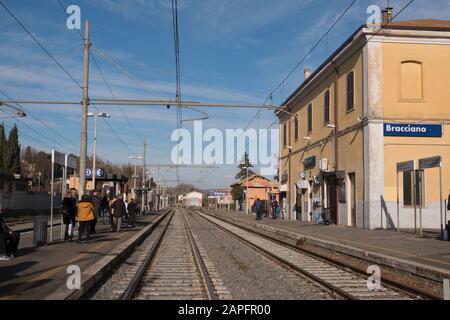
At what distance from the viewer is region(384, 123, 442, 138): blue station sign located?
23.9m

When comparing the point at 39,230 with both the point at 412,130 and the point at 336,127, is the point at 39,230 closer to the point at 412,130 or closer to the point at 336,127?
the point at 412,130

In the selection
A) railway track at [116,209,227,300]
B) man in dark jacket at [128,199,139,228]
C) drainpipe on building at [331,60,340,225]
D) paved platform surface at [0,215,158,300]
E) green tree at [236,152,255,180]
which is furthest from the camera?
green tree at [236,152,255,180]

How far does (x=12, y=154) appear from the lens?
77375 millimetres

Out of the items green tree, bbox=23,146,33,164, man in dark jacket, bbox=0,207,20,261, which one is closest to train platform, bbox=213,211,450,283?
man in dark jacket, bbox=0,207,20,261

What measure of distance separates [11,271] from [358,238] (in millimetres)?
12783

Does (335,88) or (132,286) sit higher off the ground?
(335,88)

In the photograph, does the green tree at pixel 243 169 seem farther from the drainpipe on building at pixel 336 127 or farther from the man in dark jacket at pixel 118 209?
the man in dark jacket at pixel 118 209

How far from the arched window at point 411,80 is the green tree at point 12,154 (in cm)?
6445

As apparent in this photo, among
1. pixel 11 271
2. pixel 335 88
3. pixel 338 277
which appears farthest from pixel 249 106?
pixel 11 271

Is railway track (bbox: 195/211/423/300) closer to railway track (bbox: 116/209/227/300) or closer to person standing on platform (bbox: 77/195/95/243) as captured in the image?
railway track (bbox: 116/209/227/300)

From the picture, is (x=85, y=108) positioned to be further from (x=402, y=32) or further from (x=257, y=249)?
(x=402, y=32)

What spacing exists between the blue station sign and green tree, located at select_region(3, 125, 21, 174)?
64.3 metres

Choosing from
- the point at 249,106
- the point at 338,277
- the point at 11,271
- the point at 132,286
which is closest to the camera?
the point at 132,286
